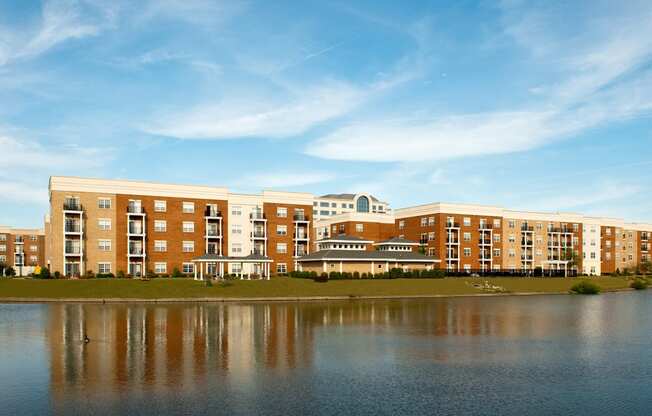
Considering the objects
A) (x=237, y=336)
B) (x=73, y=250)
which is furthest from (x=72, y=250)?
(x=237, y=336)

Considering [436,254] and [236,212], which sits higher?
[236,212]

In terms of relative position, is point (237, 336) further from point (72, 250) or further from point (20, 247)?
point (20, 247)

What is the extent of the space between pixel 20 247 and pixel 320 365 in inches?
5762

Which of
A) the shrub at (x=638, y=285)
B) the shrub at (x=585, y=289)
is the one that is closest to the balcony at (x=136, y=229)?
the shrub at (x=585, y=289)

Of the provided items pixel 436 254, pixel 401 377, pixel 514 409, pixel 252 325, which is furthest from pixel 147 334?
pixel 436 254

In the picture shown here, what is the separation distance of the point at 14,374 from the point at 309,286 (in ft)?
163

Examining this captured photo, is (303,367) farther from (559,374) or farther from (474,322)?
(474,322)

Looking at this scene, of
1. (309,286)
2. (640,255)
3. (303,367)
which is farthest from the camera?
(640,255)

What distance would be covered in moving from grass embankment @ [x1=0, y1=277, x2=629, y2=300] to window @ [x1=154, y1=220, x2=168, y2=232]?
560 inches

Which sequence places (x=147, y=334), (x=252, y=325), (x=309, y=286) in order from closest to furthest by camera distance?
(x=147, y=334) < (x=252, y=325) < (x=309, y=286)

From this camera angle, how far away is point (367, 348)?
29672 mm

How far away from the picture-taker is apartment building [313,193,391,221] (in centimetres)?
16388

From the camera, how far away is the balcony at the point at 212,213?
287 feet

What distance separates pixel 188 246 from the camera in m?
86.1
